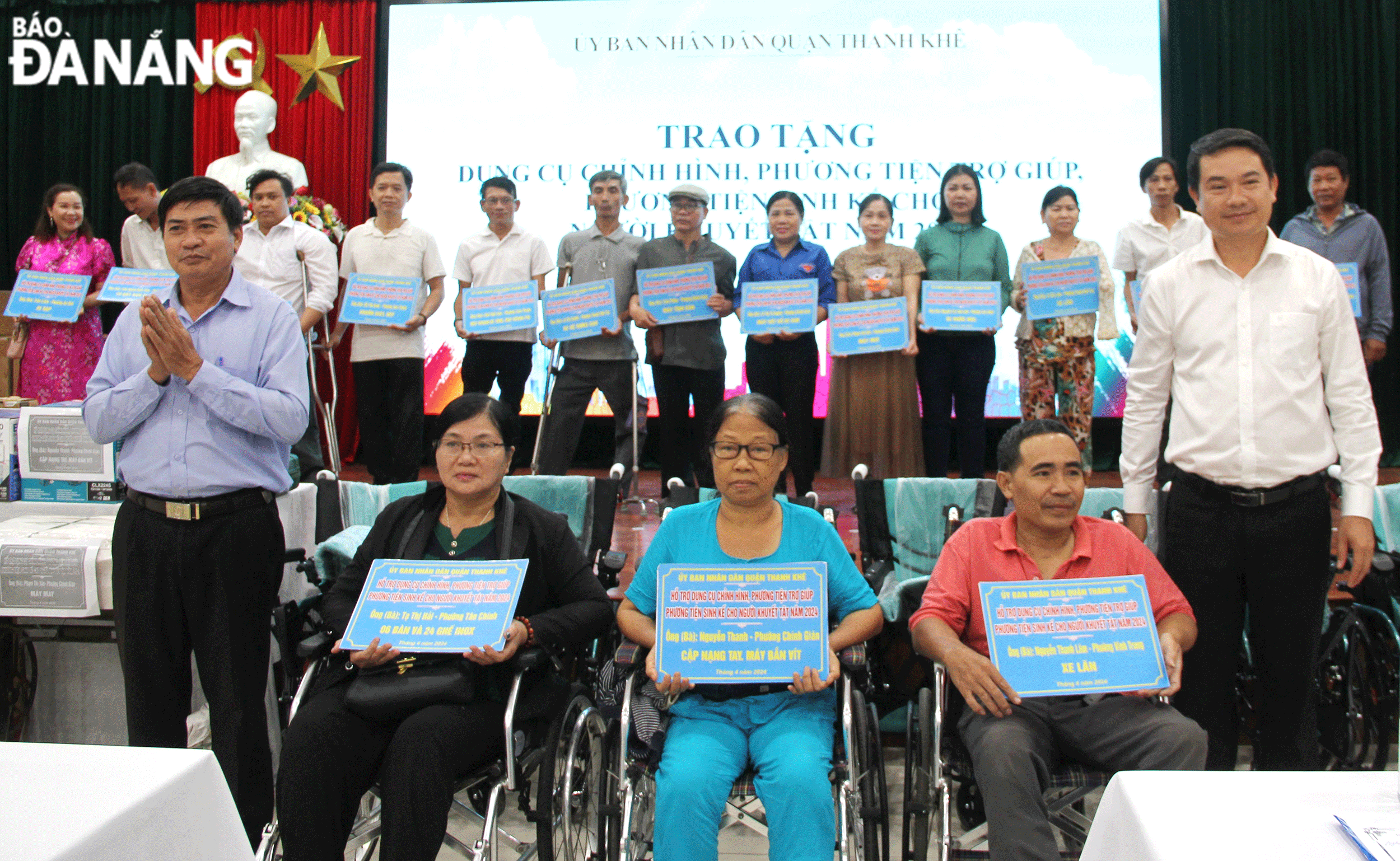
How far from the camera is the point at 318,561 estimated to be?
2811 mm

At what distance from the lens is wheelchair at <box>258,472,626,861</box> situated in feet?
6.86

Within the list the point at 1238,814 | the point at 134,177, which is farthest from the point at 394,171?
the point at 1238,814

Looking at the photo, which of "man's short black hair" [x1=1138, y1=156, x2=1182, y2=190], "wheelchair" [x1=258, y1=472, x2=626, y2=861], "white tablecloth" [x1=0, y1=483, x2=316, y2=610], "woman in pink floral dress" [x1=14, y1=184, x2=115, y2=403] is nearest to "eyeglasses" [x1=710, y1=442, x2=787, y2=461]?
"wheelchair" [x1=258, y1=472, x2=626, y2=861]

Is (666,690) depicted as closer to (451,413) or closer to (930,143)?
(451,413)

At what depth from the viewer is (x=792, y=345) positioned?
4543 millimetres

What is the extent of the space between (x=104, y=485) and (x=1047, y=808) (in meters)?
2.90

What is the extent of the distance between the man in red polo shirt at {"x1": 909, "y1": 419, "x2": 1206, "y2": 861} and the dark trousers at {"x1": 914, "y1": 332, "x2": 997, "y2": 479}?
84.0 inches

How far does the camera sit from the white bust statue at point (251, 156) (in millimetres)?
6500

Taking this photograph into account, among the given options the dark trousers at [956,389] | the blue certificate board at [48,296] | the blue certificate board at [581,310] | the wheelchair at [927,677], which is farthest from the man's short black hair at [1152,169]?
the blue certificate board at [48,296]

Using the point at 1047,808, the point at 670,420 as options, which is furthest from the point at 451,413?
the point at 670,420

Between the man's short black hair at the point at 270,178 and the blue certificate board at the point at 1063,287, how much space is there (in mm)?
3325

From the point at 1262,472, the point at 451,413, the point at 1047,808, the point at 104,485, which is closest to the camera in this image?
the point at 1047,808

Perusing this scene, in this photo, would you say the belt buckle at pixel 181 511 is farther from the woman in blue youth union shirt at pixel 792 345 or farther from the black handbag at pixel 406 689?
the woman in blue youth union shirt at pixel 792 345

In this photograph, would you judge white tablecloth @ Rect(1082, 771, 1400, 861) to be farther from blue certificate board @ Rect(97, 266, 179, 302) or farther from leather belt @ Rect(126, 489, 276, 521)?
blue certificate board @ Rect(97, 266, 179, 302)
